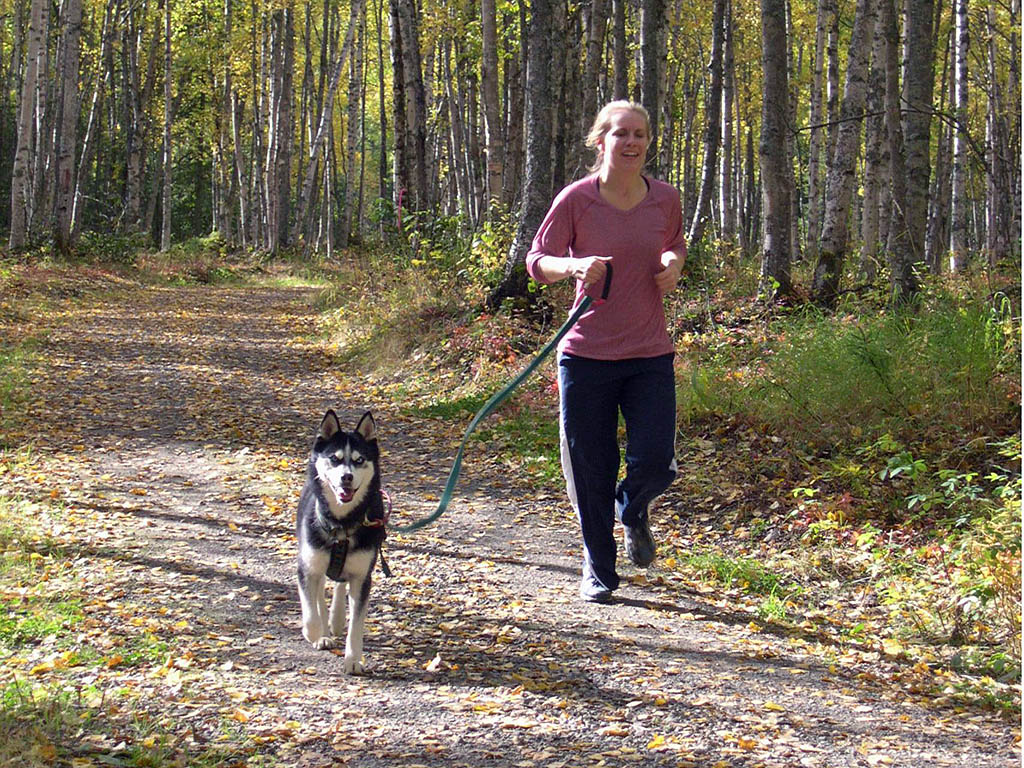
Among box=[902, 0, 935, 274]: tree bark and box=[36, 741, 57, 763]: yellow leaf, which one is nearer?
box=[36, 741, 57, 763]: yellow leaf

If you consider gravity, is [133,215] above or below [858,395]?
above

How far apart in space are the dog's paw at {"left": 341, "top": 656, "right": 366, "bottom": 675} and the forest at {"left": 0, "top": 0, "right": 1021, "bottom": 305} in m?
6.04

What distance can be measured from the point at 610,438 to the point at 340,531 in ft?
5.03

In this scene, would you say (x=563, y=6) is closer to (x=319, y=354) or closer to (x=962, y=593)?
(x=319, y=354)

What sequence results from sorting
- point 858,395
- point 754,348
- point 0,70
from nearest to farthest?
point 858,395 < point 754,348 < point 0,70

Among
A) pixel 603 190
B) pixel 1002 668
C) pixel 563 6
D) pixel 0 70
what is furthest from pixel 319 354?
pixel 0 70

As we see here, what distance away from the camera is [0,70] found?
42938mm

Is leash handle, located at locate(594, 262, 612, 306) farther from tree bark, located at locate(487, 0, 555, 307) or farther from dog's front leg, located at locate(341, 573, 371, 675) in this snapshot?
tree bark, located at locate(487, 0, 555, 307)

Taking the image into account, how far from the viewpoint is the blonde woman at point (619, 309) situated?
5.17 metres

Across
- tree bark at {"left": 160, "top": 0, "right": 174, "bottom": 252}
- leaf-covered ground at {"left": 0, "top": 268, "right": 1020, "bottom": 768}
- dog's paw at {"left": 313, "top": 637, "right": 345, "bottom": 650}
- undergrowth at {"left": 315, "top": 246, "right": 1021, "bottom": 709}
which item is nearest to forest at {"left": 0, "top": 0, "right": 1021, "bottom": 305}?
tree bark at {"left": 160, "top": 0, "right": 174, "bottom": 252}

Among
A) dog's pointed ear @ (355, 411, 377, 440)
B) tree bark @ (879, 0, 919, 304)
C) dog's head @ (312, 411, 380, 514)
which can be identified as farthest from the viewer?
tree bark @ (879, 0, 919, 304)

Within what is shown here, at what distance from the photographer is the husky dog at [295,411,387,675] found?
15.6ft

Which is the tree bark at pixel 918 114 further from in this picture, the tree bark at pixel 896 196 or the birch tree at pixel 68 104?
the birch tree at pixel 68 104

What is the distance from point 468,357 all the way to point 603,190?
7.60m
